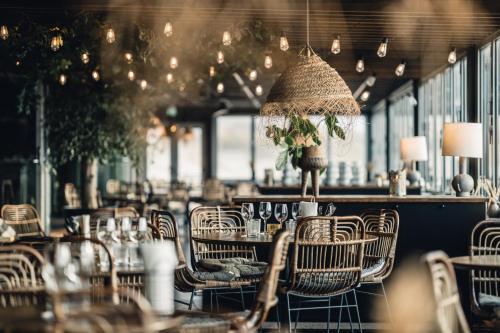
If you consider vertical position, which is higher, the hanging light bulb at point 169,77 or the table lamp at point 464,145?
the hanging light bulb at point 169,77

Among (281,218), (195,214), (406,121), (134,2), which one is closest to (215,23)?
(134,2)

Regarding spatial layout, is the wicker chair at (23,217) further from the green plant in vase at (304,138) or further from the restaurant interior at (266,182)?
the green plant in vase at (304,138)

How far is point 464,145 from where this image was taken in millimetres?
7023

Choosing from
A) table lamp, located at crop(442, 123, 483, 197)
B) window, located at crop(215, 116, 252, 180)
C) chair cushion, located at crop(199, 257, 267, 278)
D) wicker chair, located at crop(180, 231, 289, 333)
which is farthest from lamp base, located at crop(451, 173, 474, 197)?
window, located at crop(215, 116, 252, 180)

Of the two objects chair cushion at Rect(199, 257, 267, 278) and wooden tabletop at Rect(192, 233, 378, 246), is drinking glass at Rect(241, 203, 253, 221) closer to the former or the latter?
wooden tabletop at Rect(192, 233, 378, 246)

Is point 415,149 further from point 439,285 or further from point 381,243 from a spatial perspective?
point 439,285

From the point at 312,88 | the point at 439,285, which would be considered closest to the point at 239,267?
the point at 312,88

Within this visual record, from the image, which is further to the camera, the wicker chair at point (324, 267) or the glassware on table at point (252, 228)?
the glassware on table at point (252, 228)

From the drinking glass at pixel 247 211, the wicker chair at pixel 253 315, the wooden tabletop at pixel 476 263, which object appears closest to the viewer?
→ the wicker chair at pixel 253 315

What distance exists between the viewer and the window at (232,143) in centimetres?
2262

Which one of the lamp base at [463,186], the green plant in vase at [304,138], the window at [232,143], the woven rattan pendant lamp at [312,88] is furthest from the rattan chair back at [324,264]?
the window at [232,143]

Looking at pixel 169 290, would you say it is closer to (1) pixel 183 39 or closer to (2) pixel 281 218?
(2) pixel 281 218

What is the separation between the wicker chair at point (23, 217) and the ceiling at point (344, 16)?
6.20ft

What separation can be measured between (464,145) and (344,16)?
172cm
